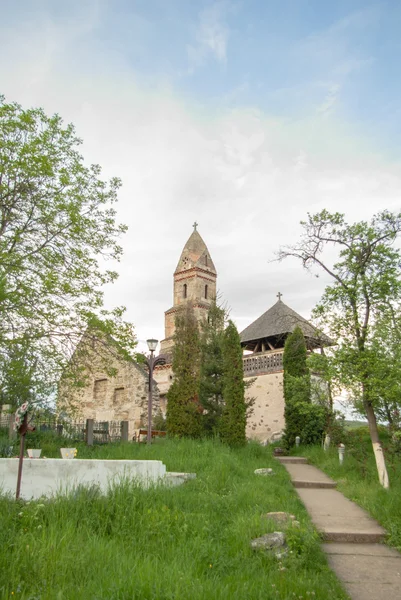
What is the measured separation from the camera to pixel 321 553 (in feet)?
18.8

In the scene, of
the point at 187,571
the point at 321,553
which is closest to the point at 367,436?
the point at 321,553

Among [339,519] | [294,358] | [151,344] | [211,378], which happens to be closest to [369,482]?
[339,519]

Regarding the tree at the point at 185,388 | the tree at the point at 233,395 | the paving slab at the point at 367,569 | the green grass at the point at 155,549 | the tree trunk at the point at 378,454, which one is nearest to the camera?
the green grass at the point at 155,549

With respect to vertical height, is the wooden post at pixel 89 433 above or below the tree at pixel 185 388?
below

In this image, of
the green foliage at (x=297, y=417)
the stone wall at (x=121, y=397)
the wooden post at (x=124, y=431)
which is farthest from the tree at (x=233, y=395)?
the stone wall at (x=121, y=397)

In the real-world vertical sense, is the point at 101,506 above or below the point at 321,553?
above

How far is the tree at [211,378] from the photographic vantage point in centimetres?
1814

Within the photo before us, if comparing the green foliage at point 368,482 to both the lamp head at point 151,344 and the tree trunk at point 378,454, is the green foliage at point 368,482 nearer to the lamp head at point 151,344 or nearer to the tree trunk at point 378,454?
the tree trunk at point 378,454

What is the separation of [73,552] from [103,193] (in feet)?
38.8

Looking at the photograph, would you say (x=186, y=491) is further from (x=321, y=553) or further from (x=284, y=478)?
(x=284, y=478)

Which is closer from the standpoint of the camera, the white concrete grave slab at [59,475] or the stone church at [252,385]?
the white concrete grave slab at [59,475]

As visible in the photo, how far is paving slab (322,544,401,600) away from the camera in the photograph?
484 cm

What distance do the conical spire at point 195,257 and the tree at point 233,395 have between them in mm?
18325

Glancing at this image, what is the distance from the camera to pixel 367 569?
559 cm
